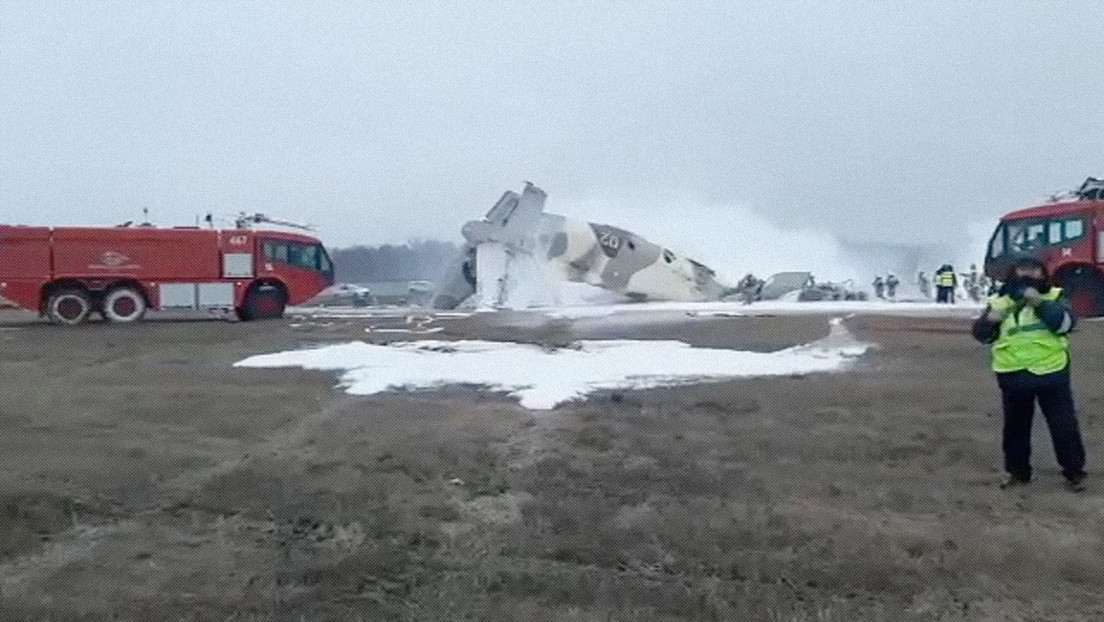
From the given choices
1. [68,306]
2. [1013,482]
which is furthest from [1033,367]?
[68,306]

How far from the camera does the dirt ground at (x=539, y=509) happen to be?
472 centimetres

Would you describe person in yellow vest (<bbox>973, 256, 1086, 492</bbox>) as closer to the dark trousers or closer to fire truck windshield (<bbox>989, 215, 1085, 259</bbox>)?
the dark trousers

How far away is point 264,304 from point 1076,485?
84.4ft

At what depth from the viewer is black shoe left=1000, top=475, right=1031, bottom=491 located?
6.85 metres

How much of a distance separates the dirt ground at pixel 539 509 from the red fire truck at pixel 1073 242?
50.4 feet

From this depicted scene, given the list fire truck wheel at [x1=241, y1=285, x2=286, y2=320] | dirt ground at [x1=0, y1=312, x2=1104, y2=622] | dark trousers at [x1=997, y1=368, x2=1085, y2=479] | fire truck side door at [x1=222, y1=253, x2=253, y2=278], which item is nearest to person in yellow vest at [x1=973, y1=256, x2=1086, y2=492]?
dark trousers at [x1=997, y1=368, x2=1085, y2=479]

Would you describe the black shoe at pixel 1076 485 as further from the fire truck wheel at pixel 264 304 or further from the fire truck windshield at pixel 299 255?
the fire truck windshield at pixel 299 255

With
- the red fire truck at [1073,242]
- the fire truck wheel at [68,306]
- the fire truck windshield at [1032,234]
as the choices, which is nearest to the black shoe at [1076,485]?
the red fire truck at [1073,242]

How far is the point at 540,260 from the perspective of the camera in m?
37.0

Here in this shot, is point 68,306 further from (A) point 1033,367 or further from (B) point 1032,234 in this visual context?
(B) point 1032,234

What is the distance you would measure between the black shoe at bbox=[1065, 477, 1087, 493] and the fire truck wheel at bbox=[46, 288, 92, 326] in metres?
25.7

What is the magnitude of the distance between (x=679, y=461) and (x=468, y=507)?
6.74 feet

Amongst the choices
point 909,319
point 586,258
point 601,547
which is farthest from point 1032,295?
point 586,258

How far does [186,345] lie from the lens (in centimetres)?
1905
